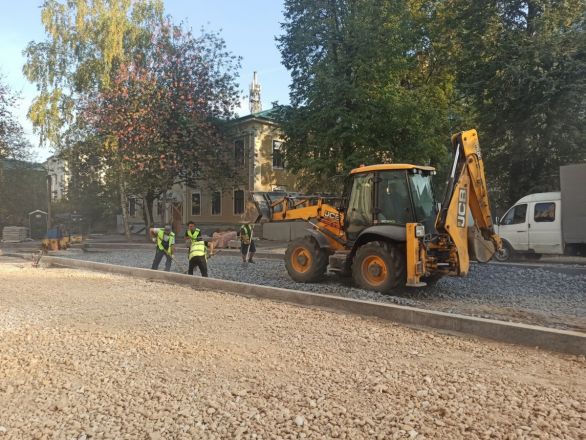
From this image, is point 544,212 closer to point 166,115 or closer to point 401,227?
point 401,227

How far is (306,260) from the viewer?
10484 mm

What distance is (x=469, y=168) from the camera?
8766mm

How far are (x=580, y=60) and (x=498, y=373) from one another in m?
17.1

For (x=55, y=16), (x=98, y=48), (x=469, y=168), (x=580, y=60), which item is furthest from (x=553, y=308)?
(x=55, y=16)

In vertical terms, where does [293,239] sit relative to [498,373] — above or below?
above

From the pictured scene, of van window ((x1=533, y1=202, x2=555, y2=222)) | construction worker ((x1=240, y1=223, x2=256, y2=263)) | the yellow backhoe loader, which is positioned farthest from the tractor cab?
van window ((x1=533, y1=202, x2=555, y2=222))

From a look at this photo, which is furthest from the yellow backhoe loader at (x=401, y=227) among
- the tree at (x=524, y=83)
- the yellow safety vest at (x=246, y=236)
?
the tree at (x=524, y=83)

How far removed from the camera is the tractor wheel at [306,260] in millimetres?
10336

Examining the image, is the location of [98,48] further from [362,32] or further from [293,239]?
[293,239]

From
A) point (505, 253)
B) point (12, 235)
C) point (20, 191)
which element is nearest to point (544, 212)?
point (505, 253)

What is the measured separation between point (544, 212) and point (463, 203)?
7.82 m

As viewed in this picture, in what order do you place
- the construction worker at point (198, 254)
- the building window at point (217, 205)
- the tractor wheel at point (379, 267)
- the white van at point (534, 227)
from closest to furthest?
1. the tractor wheel at point (379, 267)
2. the construction worker at point (198, 254)
3. the white van at point (534, 227)
4. the building window at point (217, 205)

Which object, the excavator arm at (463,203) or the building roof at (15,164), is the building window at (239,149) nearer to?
Answer: the building roof at (15,164)

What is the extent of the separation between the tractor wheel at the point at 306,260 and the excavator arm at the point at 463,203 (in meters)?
2.73
